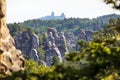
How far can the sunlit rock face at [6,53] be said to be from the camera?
201 ft

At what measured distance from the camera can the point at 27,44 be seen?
621 feet

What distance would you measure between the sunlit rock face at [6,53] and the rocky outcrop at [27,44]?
12009cm

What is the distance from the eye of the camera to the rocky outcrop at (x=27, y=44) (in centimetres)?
18812

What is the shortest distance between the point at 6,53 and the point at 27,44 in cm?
12644

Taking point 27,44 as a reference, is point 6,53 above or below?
above

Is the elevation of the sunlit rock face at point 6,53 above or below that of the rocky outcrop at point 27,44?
above

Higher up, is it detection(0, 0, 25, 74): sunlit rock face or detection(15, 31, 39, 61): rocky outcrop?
detection(0, 0, 25, 74): sunlit rock face

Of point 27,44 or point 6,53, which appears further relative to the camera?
point 27,44

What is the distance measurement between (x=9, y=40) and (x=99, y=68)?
51.2 meters

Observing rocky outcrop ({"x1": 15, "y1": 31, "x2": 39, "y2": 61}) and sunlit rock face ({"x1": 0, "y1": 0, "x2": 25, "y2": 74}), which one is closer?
sunlit rock face ({"x1": 0, "y1": 0, "x2": 25, "y2": 74})

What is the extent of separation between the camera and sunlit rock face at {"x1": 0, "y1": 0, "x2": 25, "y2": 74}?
6124 cm

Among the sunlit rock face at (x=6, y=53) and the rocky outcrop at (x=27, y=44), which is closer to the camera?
the sunlit rock face at (x=6, y=53)

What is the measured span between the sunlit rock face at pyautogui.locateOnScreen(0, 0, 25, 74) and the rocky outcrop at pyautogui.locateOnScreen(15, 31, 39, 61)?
120m

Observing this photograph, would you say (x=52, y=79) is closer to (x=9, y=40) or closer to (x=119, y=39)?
(x=119, y=39)
